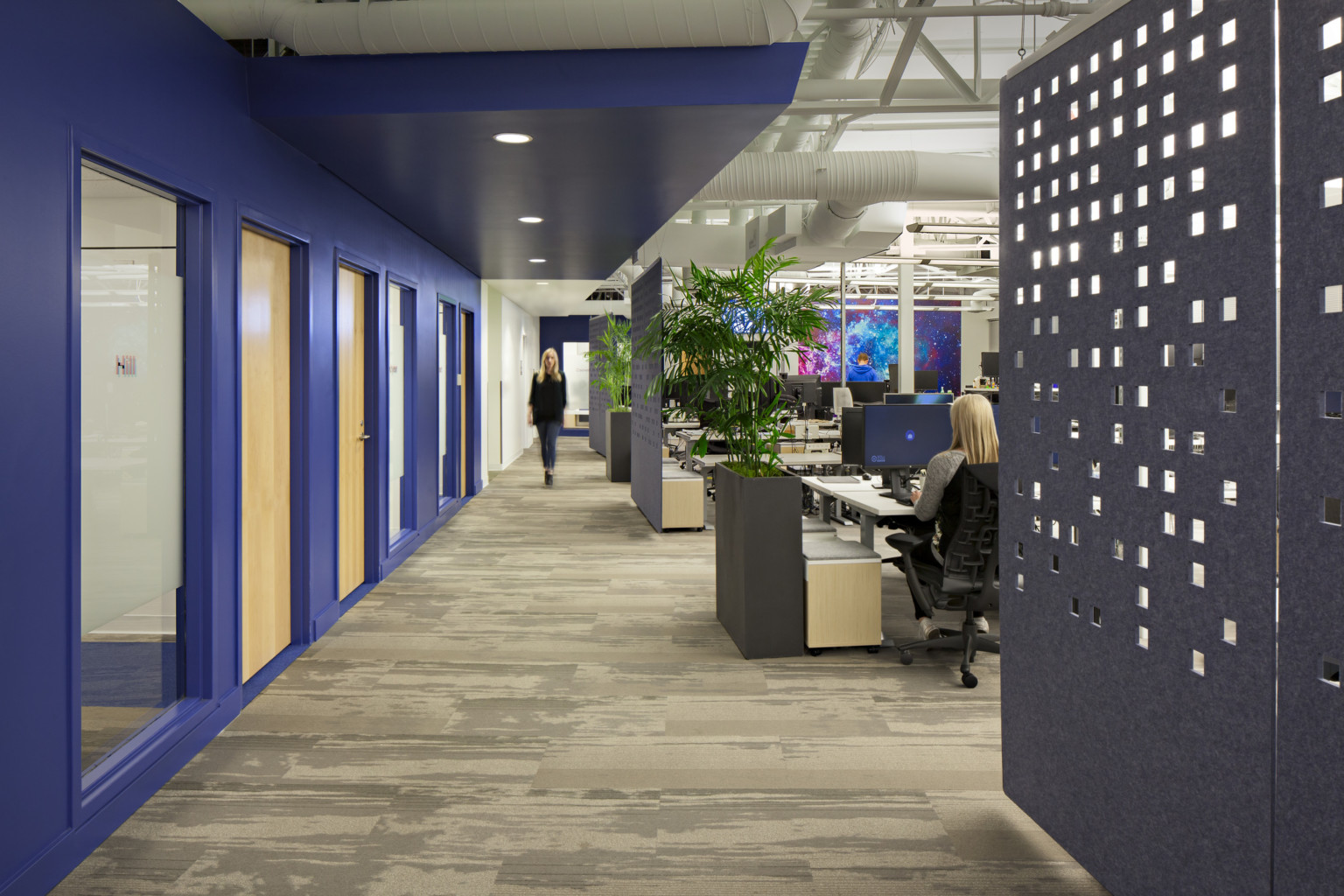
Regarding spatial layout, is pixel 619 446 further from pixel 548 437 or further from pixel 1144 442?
pixel 1144 442

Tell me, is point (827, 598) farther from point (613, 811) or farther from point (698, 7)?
point (698, 7)

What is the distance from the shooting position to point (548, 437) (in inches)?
449

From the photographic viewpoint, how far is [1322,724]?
5.17 ft

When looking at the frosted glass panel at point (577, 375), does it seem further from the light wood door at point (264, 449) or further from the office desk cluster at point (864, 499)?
the light wood door at point (264, 449)

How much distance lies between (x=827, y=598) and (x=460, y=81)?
3031 millimetres

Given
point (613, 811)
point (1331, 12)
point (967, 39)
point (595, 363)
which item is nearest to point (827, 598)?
point (613, 811)

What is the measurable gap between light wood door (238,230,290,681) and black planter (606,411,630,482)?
7.44 meters

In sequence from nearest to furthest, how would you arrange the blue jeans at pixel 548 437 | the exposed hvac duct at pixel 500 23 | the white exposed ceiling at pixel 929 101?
the exposed hvac duct at pixel 500 23
the white exposed ceiling at pixel 929 101
the blue jeans at pixel 548 437

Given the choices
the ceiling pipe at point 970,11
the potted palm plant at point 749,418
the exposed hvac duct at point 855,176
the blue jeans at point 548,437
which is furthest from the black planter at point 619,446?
the ceiling pipe at point 970,11

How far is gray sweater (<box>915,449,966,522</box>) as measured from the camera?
13.5ft

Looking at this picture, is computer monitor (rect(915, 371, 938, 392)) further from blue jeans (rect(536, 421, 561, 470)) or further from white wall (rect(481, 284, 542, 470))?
white wall (rect(481, 284, 542, 470))

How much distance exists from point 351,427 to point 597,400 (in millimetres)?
9793

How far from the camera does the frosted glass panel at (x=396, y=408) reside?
6.68m

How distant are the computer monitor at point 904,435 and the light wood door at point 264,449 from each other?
344cm
